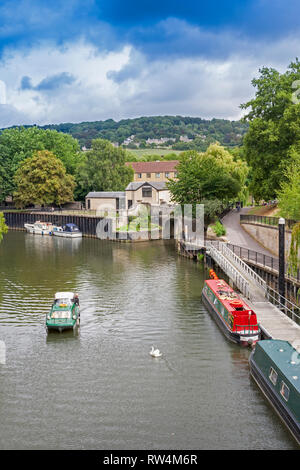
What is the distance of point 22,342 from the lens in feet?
96.9

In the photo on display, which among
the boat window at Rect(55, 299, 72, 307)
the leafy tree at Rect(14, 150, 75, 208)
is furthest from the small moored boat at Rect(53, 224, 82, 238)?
the boat window at Rect(55, 299, 72, 307)

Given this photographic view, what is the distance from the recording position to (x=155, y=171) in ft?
385

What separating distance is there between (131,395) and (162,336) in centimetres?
844

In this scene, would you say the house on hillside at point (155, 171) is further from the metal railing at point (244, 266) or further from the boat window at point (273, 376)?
the boat window at point (273, 376)

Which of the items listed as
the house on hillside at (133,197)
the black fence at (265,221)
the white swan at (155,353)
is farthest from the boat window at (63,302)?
the house on hillside at (133,197)

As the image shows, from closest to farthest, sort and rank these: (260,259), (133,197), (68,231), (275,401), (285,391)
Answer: (285,391)
(275,401)
(260,259)
(68,231)
(133,197)

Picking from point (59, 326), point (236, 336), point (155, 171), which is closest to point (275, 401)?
point (236, 336)

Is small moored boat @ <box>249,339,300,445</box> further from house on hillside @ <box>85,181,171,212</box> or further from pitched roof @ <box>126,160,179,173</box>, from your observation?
pitched roof @ <box>126,160,179,173</box>

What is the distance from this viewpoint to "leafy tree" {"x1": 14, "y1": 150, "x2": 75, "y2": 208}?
101 metres

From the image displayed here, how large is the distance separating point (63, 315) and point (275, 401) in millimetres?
15622

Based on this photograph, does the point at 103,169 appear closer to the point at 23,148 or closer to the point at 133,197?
the point at 133,197

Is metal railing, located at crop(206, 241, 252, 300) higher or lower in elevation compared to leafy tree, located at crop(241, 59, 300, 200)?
lower

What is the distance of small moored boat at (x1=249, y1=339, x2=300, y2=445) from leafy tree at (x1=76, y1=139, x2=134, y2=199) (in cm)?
8474

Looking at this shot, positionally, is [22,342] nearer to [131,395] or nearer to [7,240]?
[131,395]
